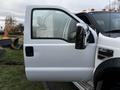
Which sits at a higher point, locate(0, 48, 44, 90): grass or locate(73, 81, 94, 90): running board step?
locate(73, 81, 94, 90): running board step

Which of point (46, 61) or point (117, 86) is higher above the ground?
point (46, 61)

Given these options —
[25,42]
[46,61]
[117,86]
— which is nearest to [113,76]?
[117,86]

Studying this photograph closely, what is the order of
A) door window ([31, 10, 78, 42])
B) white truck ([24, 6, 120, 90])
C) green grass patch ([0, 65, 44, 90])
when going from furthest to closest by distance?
green grass patch ([0, 65, 44, 90]) < door window ([31, 10, 78, 42]) < white truck ([24, 6, 120, 90])

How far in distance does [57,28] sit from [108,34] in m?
0.81

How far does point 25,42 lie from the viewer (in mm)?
4480

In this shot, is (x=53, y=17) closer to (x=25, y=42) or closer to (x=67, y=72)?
(x=25, y=42)

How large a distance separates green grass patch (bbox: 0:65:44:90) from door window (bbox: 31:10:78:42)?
2807mm

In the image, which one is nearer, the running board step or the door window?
the door window

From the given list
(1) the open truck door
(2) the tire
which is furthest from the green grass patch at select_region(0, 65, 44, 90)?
(1) the open truck door

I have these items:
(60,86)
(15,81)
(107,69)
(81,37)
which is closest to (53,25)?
(81,37)

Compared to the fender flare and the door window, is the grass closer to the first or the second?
the door window

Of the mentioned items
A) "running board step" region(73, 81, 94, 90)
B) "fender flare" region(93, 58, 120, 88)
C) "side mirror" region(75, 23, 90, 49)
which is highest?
"side mirror" region(75, 23, 90, 49)

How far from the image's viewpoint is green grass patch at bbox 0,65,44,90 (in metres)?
7.12

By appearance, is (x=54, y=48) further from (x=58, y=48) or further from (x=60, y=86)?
(x=60, y=86)
